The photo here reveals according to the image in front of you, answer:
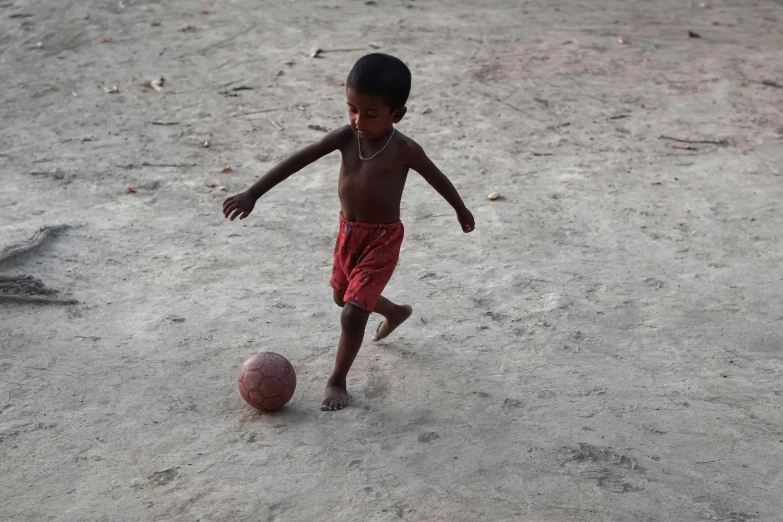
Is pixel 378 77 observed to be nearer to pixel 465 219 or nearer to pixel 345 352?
pixel 465 219

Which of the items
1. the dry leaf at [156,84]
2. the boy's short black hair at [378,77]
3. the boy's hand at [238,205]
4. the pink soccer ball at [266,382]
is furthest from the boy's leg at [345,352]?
the dry leaf at [156,84]

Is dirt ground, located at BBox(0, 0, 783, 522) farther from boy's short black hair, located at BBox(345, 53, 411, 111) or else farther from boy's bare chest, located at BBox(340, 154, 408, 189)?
boy's short black hair, located at BBox(345, 53, 411, 111)

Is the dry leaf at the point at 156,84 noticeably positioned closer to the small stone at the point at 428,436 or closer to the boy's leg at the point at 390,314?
the boy's leg at the point at 390,314

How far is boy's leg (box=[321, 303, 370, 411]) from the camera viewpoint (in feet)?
12.6

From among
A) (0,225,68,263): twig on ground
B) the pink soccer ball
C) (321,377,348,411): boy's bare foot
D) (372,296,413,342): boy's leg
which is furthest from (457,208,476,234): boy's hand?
(0,225,68,263): twig on ground

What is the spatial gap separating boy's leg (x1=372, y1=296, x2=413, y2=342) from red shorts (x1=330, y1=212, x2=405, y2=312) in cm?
31

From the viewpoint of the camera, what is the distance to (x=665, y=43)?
9.28 meters

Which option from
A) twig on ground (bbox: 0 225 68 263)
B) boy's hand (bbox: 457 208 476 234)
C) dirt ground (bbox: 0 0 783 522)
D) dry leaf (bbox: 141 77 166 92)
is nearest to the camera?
dirt ground (bbox: 0 0 783 522)

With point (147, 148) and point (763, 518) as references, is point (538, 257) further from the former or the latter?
point (147, 148)

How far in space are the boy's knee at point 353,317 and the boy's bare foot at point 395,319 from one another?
0.50m

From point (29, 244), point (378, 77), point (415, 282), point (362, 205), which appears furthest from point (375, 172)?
point (29, 244)

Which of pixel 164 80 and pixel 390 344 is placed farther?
pixel 164 80

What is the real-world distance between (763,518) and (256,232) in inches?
135

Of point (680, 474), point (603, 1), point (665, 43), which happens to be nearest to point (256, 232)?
point (680, 474)
